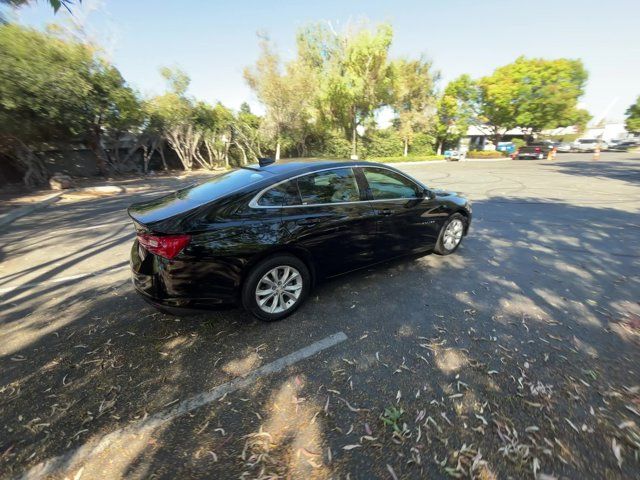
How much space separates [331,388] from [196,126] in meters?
24.4

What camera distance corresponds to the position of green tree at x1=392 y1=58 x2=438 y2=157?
32.1 m

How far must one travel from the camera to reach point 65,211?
368 inches

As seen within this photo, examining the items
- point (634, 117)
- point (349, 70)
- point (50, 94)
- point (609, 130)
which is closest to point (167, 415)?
point (50, 94)

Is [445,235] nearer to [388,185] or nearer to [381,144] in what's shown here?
[388,185]

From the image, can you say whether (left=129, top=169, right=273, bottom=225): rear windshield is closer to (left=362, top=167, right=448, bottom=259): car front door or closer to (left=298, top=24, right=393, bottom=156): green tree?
(left=362, top=167, right=448, bottom=259): car front door

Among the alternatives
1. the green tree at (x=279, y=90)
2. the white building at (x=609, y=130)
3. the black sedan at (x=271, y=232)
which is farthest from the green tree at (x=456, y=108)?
the white building at (x=609, y=130)

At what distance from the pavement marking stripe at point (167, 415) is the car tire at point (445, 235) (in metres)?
2.56

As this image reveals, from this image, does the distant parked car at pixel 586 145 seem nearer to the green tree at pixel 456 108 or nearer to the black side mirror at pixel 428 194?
the green tree at pixel 456 108

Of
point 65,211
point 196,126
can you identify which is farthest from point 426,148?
point 65,211

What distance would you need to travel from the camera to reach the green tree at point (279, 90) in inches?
929

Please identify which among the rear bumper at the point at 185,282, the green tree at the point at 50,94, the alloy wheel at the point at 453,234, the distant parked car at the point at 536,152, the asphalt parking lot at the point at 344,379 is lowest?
the distant parked car at the point at 536,152

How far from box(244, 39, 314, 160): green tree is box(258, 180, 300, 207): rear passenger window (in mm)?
23197

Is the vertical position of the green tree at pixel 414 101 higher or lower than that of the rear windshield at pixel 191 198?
higher

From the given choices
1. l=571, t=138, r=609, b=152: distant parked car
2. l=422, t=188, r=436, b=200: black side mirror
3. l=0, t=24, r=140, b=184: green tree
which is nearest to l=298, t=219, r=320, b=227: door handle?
l=422, t=188, r=436, b=200: black side mirror
